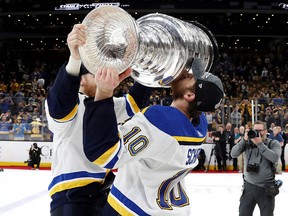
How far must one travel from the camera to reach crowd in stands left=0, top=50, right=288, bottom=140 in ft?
41.7

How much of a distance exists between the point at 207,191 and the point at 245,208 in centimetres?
311

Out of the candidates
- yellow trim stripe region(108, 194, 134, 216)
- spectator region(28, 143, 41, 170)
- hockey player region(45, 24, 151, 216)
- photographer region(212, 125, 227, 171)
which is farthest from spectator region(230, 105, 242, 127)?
yellow trim stripe region(108, 194, 134, 216)

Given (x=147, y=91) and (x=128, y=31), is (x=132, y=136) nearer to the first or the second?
(x=128, y=31)

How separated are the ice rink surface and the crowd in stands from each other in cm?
162

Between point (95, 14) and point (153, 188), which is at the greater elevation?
point (95, 14)

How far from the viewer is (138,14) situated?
79.8 feet

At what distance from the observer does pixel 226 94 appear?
18766mm

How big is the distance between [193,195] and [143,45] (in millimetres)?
6227

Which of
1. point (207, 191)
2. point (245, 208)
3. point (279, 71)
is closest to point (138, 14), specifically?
point (279, 71)

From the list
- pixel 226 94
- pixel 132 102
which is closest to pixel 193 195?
pixel 132 102

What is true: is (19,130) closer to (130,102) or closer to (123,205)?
(130,102)

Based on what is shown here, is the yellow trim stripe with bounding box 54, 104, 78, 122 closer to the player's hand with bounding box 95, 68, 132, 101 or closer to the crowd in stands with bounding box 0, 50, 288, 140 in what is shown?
the player's hand with bounding box 95, 68, 132, 101

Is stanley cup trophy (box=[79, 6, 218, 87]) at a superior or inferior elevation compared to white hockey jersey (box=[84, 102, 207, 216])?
superior

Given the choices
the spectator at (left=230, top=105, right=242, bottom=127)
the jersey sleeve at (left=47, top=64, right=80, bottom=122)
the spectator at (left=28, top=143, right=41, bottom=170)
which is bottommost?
the spectator at (left=28, top=143, right=41, bottom=170)
